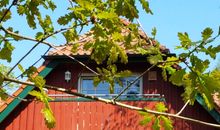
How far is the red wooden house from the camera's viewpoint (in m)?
13.6

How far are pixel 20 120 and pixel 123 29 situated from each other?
37.3 ft

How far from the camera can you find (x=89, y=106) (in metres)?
13.9

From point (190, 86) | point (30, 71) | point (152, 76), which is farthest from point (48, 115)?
point (152, 76)

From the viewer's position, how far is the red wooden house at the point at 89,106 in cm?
1363

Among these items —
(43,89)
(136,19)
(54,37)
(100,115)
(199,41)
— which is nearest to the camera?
(199,41)

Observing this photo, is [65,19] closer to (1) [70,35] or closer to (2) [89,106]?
(1) [70,35]

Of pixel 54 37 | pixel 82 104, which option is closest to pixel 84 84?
pixel 82 104

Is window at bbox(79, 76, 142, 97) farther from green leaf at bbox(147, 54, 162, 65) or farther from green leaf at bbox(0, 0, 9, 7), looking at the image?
green leaf at bbox(147, 54, 162, 65)

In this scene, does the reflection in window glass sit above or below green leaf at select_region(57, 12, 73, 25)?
above

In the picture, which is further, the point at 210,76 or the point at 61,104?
the point at 61,104

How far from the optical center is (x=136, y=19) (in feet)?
11.0

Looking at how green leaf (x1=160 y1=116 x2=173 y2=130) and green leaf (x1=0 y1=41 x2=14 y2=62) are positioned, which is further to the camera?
green leaf (x1=0 y1=41 x2=14 y2=62)

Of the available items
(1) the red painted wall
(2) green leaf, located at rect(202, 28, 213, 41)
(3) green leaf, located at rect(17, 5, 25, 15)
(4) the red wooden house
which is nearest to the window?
(4) the red wooden house

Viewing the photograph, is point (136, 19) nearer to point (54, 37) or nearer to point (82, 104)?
point (54, 37)
